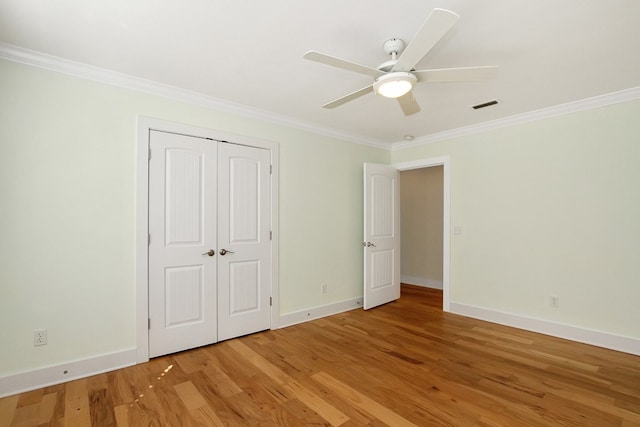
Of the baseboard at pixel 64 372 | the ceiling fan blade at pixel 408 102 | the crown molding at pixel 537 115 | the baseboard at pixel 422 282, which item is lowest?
the baseboard at pixel 422 282

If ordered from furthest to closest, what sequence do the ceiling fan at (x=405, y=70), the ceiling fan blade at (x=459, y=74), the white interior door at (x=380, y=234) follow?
the white interior door at (x=380, y=234) < the ceiling fan blade at (x=459, y=74) < the ceiling fan at (x=405, y=70)

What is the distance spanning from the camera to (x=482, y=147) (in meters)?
3.93

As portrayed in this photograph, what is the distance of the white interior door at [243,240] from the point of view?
10.5 ft

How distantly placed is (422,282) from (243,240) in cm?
405

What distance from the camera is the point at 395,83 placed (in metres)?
2.04

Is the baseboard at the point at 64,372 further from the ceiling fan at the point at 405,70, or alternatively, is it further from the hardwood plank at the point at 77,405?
the ceiling fan at the point at 405,70

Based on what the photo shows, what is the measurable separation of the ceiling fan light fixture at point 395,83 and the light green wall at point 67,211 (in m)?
1.87

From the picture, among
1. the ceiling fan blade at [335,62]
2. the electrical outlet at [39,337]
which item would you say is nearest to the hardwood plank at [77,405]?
the electrical outlet at [39,337]

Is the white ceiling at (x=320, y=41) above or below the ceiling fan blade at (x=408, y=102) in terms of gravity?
above

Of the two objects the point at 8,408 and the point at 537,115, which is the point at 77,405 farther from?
the point at 537,115

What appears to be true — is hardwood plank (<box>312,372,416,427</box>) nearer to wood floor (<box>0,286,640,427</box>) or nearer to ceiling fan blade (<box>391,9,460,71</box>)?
wood floor (<box>0,286,640,427</box>)

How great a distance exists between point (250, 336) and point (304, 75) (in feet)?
8.93

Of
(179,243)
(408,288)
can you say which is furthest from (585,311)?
(179,243)

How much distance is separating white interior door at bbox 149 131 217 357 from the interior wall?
425cm
